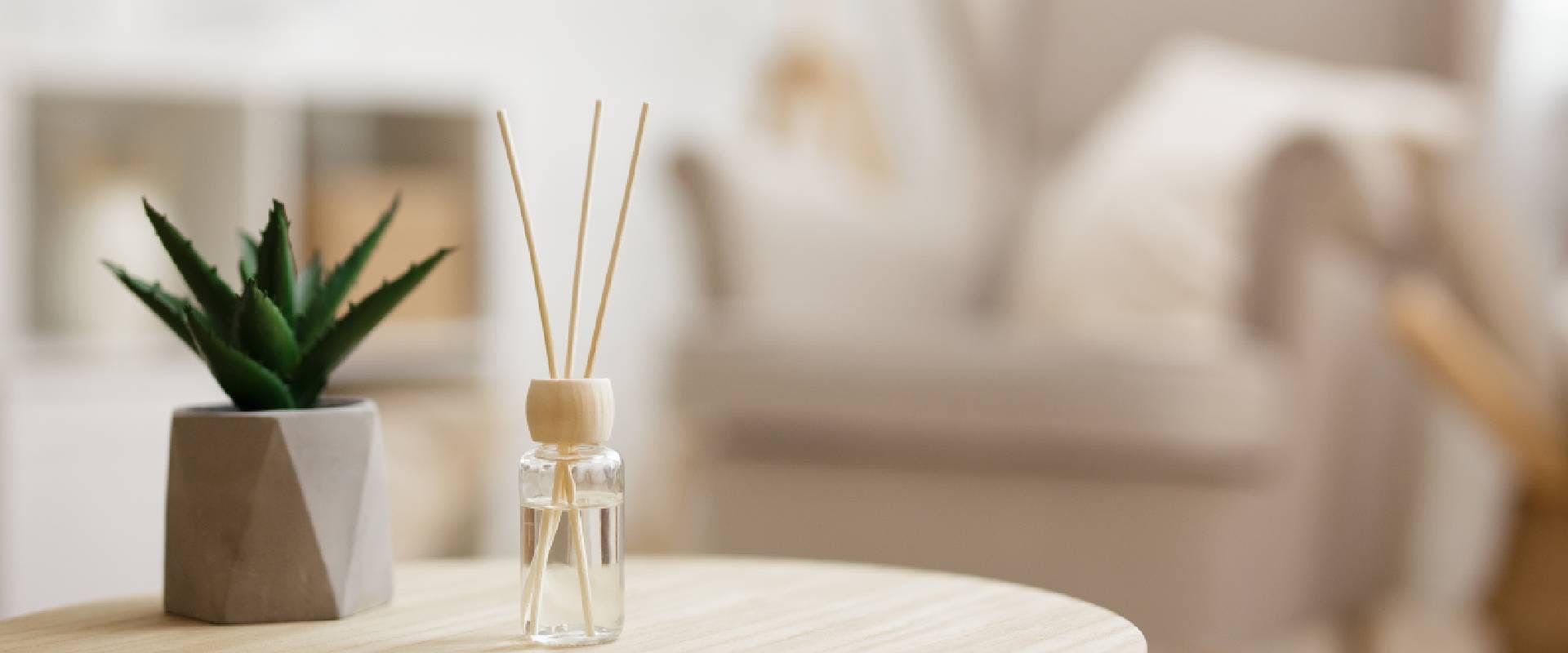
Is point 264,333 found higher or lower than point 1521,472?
higher

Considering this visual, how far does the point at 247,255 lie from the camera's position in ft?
3.07

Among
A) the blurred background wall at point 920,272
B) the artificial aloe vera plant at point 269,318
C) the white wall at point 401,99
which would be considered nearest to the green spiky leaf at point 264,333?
the artificial aloe vera plant at point 269,318

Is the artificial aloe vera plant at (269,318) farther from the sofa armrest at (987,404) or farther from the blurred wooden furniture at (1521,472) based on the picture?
the blurred wooden furniture at (1521,472)

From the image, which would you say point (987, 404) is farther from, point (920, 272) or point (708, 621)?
point (708, 621)

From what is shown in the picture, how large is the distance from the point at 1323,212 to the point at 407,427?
1575 millimetres

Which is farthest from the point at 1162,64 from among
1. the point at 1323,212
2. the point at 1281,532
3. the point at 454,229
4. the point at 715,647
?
the point at 715,647

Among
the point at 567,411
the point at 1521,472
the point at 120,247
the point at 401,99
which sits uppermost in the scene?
the point at 401,99

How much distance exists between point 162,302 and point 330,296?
81mm

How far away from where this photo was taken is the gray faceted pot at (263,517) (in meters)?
0.80

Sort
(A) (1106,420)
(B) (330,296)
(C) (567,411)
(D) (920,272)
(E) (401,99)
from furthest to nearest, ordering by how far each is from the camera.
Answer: (E) (401,99) → (D) (920,272) → (A) (1106,420) → (B) (330,296) → (C) (567,411)

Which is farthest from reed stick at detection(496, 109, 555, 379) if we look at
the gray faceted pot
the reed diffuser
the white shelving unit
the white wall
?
the white shelving unit

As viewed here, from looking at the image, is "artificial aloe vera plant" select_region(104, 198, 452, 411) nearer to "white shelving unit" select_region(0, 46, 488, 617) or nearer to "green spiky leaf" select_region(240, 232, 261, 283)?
"green spiky leaf" select_region(240, 232, 261, 283)

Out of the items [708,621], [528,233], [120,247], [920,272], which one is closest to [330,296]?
[528,233]

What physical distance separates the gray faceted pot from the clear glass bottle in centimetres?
10
